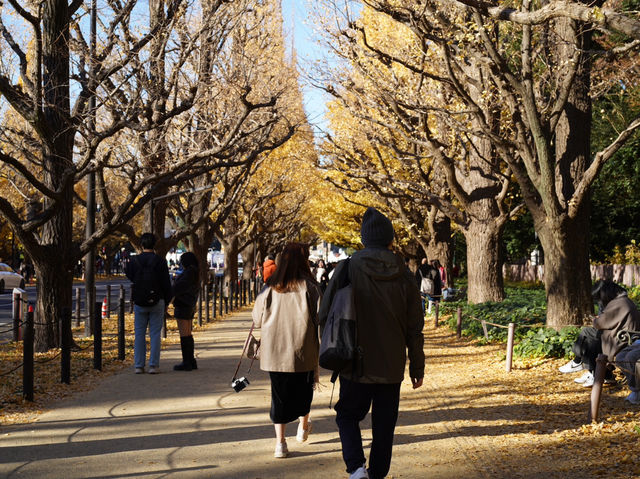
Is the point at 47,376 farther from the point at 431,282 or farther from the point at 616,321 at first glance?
the point at 431,282

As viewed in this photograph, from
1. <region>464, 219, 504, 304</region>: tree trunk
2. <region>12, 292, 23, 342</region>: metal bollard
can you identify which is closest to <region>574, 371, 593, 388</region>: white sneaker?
<region>464, 219, 504, 304</region>: tree trunk

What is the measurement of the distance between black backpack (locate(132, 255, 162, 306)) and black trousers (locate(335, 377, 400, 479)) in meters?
6.57

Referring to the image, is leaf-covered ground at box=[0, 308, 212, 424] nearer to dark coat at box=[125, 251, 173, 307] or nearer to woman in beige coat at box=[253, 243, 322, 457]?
dark coat at box=[125, 251, 173, 307]

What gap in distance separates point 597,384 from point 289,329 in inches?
123

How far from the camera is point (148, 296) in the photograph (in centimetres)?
1141

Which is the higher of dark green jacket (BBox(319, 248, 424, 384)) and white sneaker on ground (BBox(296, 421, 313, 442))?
dark green jacket (BBox(319, 248, 424, 384))

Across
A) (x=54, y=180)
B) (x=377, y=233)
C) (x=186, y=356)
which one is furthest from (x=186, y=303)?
(x=377, y=233)

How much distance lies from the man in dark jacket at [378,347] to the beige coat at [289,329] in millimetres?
1201

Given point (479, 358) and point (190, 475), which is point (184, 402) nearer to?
point (190, 475)

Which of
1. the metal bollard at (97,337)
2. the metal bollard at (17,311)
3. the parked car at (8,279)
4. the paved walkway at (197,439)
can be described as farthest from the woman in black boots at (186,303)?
the parked car at (8,279)

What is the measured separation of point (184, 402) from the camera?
30.3ft

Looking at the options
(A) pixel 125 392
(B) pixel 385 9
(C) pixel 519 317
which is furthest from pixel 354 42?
(A) pixel 125 392

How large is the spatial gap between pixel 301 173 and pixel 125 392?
29925mm

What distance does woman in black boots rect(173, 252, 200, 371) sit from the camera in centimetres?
1183
